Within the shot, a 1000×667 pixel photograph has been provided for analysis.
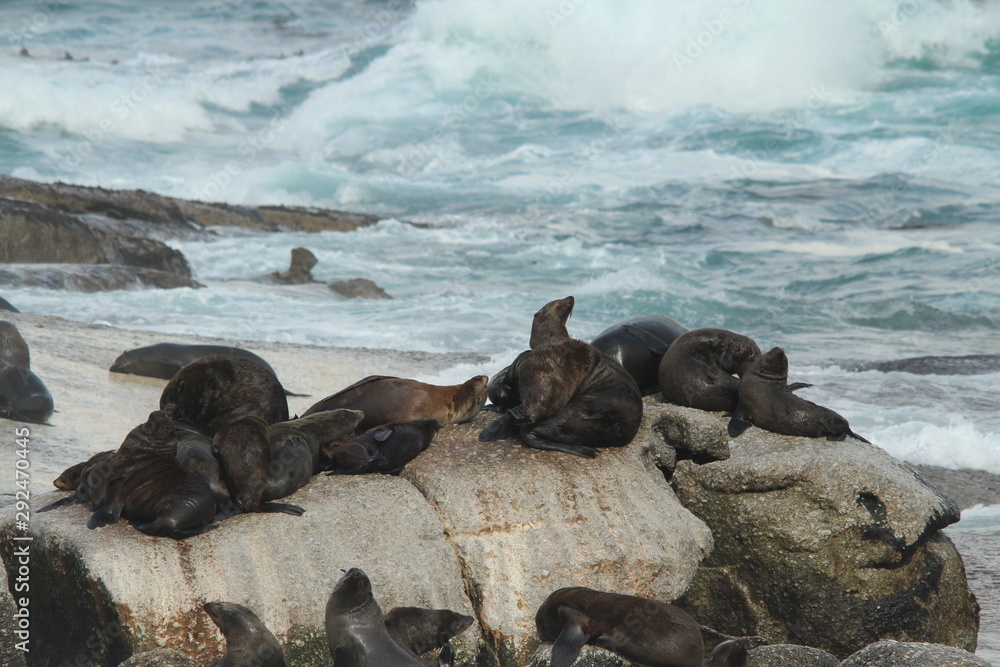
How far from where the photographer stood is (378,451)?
15.1 feet

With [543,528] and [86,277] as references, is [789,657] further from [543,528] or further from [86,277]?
[86,277]

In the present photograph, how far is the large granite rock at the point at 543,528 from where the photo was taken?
14.2ft

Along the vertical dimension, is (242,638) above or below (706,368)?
below

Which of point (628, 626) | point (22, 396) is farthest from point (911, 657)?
point (22, 396)

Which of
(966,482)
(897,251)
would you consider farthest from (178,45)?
(966,482)

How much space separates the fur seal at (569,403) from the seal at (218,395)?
1.10 metres

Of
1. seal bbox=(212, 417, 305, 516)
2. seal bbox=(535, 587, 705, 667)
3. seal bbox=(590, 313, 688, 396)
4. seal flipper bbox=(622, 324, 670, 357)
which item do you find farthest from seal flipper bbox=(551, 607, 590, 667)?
seal flipper bbox=(622, 324, 670, 357)

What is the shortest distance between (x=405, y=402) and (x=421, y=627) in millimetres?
1378

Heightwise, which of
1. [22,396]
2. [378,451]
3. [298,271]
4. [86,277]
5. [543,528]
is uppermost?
[378,451]

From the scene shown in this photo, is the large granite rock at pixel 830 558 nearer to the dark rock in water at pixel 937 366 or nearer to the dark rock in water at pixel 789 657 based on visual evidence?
the dark rock in water at pixel 789 657

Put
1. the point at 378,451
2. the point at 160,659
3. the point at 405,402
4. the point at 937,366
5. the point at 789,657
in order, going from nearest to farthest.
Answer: the point at 160,659 → the point at 789,657 → the point at 378,451 → the point at 405,402 → the point at 937,366

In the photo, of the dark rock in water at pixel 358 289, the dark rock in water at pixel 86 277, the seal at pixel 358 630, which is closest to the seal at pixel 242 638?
the seal at pixel 358 630

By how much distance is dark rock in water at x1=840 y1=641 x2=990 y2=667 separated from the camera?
3.96 m

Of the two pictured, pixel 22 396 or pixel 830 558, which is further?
pixel 22 396
